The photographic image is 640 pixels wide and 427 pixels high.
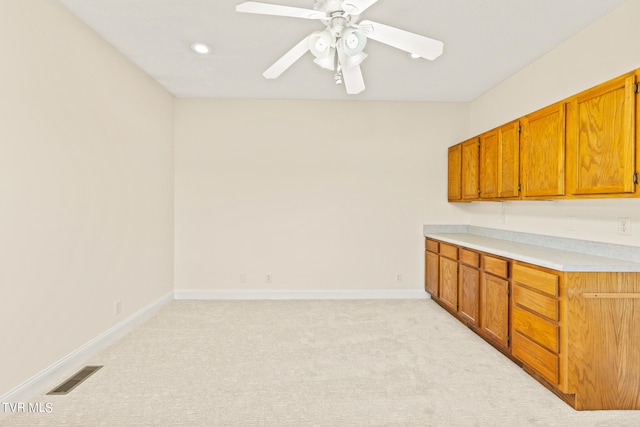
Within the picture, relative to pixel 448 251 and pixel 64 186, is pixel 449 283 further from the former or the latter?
pixel 64 186

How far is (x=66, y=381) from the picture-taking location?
2354mm

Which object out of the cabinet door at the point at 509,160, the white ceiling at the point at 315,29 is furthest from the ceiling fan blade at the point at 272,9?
the cabinet door at the point at 509,160

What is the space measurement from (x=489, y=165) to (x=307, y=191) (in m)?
2.31

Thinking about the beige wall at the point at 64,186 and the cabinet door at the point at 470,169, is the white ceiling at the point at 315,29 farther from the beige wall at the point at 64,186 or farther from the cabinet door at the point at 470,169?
the cabinet door at the point at 470,169

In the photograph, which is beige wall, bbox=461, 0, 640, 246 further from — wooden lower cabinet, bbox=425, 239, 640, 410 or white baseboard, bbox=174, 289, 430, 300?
white baseboard, bbox=174, 289, 430, 300

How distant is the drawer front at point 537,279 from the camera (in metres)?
2.16

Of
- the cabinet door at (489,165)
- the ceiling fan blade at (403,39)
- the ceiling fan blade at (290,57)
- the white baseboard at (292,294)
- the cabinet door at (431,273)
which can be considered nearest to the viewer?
the ceiling fan blade at (403,39)

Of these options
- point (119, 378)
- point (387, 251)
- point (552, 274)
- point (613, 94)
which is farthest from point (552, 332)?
point (119, 378)

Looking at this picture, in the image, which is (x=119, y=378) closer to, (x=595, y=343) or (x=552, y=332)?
(x=552, y=332)

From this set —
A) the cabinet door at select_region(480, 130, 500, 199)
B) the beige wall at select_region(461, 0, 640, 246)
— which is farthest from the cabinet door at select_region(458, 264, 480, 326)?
the cabinet door at select_region(480, 130, 500, 199)

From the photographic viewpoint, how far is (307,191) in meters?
4.53

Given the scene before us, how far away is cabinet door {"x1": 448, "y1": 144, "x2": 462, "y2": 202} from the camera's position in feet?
13.8

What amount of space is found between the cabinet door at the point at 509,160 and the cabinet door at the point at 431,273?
1311mm

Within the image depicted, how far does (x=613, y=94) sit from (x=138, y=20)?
3.55 meters
